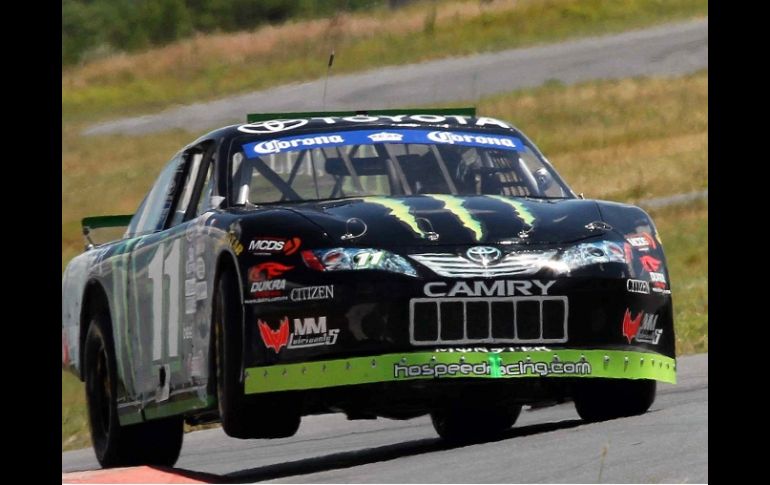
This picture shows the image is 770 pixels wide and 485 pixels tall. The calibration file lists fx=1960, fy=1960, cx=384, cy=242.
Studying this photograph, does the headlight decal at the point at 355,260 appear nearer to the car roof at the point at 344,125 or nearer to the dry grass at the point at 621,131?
the car roof at the point at 344,125

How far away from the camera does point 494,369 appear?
7.75 meters

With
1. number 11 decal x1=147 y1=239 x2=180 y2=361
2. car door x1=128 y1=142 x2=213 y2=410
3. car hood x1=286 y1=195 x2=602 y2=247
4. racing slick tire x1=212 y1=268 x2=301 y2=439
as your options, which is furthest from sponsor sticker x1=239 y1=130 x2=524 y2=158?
racing slick tire x1=212 y1=268 x2=301 y2=439

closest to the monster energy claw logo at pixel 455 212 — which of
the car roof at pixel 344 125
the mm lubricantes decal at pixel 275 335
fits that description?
the mm lubricantes decal at pixel 275 335

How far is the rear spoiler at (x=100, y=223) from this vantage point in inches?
433

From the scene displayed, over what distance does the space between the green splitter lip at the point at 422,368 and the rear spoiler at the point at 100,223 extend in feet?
11.2

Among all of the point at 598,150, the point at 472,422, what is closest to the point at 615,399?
the point at 472,422

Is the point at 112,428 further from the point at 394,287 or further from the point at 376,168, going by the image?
the point at 394,287

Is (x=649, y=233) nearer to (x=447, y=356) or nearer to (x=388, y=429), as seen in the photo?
(x=447, y=356)

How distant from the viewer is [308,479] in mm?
8359

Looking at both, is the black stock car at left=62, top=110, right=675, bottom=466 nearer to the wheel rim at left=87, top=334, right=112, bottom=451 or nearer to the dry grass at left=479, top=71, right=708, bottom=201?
the wheel rim at left=87, top=334, right=112, bottom=451

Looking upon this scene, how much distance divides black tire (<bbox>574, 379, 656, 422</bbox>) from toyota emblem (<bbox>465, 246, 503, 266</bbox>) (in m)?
0.91

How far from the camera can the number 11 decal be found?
8836mm

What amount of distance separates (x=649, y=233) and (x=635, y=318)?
428 mm

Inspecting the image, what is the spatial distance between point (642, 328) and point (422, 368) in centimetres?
104
